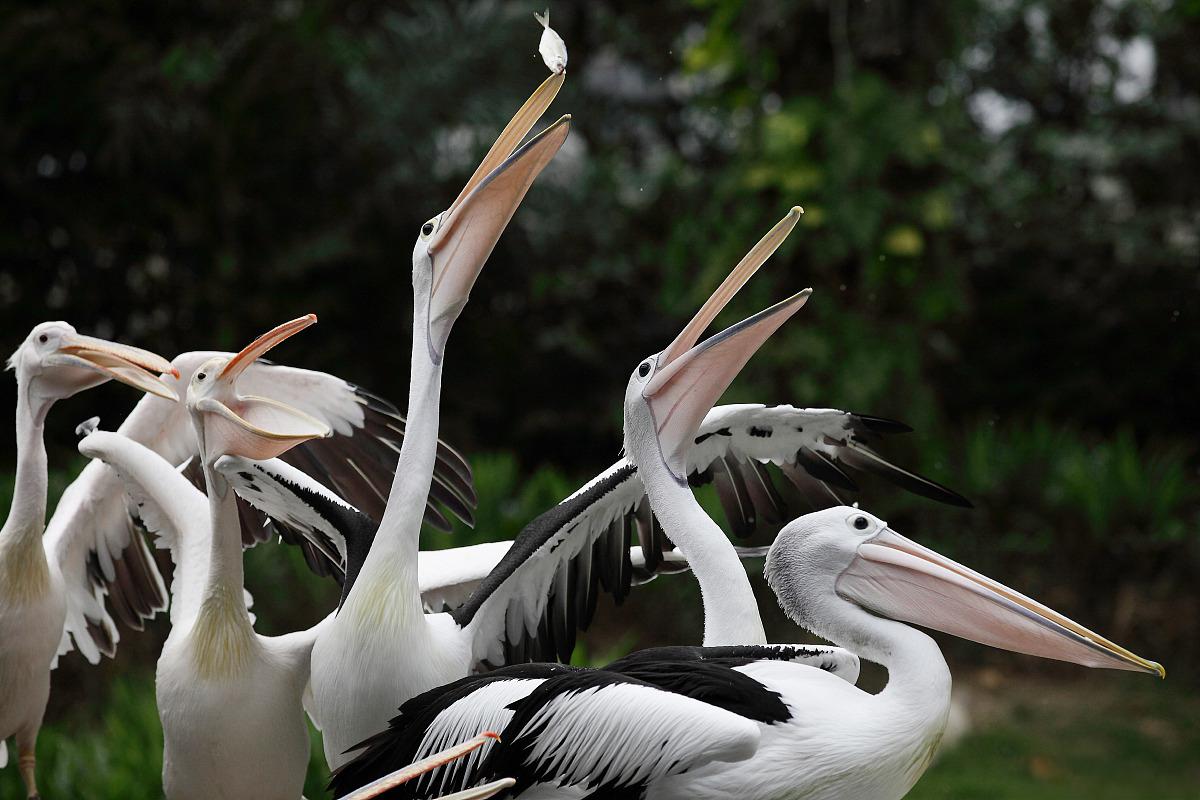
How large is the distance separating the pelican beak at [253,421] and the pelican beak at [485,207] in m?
0.28

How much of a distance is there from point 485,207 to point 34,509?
1458 millimetres

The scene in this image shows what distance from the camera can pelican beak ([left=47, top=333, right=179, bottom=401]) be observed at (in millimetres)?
3344

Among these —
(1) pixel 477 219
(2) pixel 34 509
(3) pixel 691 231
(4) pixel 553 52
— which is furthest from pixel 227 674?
(3) pixel 691 231

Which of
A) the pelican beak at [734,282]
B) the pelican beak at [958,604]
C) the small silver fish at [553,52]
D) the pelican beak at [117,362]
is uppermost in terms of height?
the small silver fish at [553,52]

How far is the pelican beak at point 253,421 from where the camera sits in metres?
2.80

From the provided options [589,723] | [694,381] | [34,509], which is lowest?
[589,723]

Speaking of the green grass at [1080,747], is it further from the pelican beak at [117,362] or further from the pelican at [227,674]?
the pelican beak at [117,362]

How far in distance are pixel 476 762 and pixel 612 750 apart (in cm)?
29

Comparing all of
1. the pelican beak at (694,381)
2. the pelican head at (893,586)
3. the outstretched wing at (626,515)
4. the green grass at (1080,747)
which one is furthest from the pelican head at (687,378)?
the green grass at (1080,747)

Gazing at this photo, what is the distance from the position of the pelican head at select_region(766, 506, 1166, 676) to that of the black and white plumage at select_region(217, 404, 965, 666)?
59cm

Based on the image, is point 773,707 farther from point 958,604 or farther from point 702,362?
point 702,362

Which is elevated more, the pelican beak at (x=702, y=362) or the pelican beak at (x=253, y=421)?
the pelican beak at (x=253, y=421)

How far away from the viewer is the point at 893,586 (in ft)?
8.80

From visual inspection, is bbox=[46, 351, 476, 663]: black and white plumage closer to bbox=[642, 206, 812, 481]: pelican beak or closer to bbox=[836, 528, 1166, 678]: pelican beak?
bbox=[642, 206, 812, 481]: pelican beak
